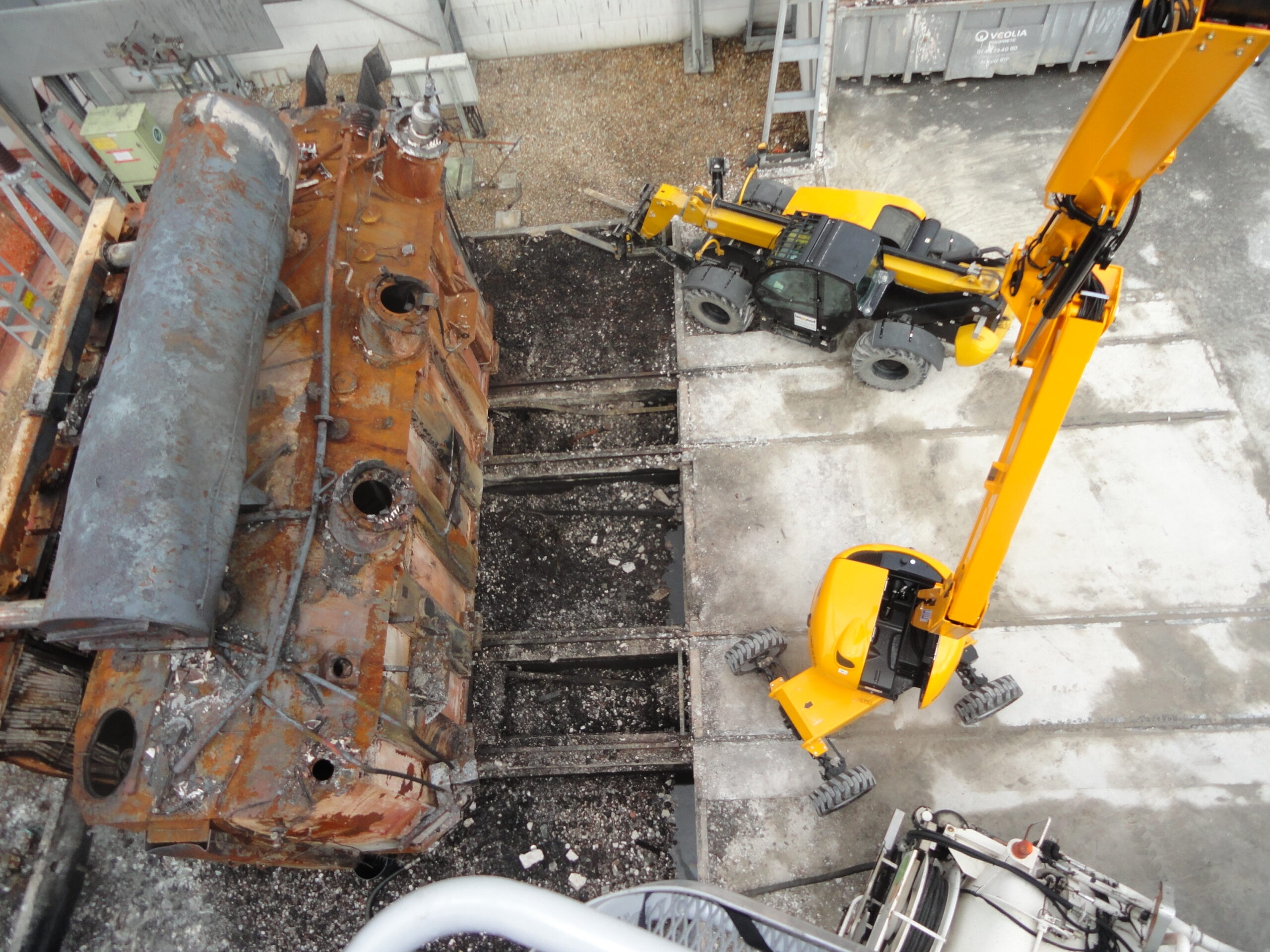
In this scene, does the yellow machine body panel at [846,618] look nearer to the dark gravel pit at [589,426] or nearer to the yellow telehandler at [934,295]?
the yellow telehandler at [934,295]

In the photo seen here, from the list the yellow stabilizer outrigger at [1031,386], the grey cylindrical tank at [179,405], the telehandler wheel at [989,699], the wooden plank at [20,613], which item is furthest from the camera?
→ the telehandler wheel at [989,699]

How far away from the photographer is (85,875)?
6211 millimetres

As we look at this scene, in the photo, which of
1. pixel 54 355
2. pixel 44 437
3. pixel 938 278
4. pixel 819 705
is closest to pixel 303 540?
pixel 44 437

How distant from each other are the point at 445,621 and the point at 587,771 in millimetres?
1643

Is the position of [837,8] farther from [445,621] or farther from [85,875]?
[85,875]

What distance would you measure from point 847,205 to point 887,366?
1443 mm

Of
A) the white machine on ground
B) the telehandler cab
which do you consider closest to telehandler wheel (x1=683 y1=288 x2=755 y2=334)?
the telehandler cab

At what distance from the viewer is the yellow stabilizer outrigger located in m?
3.54

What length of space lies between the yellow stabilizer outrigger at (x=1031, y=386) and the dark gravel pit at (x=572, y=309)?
3071 mm

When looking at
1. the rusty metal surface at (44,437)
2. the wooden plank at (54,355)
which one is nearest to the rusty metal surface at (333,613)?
the rusty metal surface at (44,437)

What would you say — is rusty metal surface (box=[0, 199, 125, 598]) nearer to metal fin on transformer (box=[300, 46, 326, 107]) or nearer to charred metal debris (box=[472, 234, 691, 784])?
metal fin on transformer (box=[300, 46, 326, 107])

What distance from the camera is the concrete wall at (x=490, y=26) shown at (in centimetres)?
925

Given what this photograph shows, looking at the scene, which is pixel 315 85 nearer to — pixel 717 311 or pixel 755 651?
Result: pixel 717 311

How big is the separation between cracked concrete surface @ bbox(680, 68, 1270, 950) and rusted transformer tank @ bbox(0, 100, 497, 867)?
2.20m
